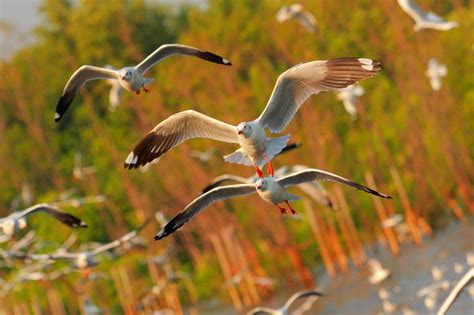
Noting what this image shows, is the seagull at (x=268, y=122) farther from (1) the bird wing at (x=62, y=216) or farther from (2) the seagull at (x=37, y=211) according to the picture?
(1) the bird wing at (x=62, y=216)

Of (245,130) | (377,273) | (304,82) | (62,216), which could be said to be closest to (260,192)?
(245,130)

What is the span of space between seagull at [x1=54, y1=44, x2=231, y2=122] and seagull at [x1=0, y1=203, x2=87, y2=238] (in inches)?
59.7

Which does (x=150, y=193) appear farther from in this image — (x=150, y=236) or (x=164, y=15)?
(x=164, y=15)

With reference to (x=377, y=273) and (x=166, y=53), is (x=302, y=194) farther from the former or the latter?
(x=166, y=53)

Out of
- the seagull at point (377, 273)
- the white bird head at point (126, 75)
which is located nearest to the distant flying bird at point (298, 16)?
the seagull at point (377, 273)

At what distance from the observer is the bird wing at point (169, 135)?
38.1 feet

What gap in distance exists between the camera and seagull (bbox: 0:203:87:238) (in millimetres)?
13695

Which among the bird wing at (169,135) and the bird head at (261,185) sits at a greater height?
the bird wing at (169,135)

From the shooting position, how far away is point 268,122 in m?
11.2

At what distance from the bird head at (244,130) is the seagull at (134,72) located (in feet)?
3.33

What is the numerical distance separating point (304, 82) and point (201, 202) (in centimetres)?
163

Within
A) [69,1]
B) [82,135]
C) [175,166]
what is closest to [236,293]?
[175,166]

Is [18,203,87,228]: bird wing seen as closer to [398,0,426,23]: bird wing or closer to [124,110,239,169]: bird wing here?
[124,110,239,169]: bird wing

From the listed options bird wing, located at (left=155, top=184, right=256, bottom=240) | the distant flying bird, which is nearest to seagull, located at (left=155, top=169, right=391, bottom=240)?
bird wing, located at (left=155, top=184, right=256, bottom=240)
